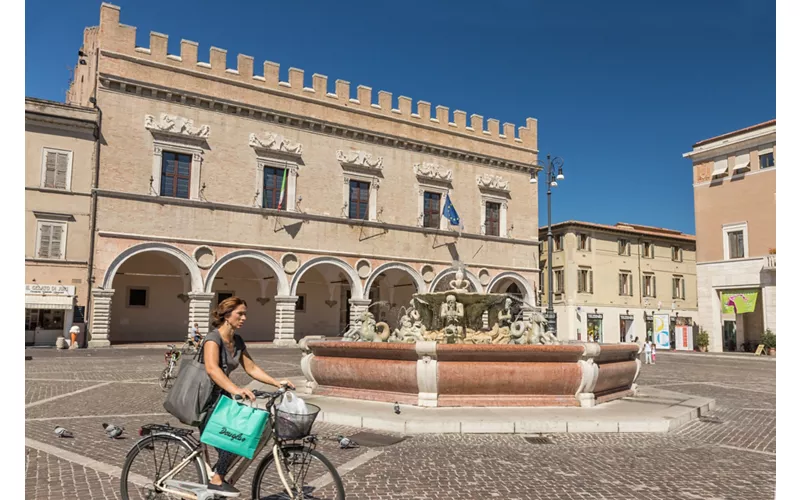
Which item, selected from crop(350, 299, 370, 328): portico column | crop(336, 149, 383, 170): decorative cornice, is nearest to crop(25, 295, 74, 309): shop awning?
crop(350, 299, 370, 328): portico column

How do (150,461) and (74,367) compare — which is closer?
(150,461)

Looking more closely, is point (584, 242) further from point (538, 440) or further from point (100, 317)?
point (538, 440)

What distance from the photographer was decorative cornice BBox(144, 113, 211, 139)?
2555 cm

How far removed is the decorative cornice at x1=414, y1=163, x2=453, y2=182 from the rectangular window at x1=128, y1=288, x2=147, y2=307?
15.4 m

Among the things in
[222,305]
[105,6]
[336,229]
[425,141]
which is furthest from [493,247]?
[222,305]

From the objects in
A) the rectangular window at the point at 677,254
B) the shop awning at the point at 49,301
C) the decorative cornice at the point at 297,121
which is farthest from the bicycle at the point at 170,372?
the rectangular window at the point at 677,254

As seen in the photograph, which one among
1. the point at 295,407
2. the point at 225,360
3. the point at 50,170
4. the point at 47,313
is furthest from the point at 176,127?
the point at 295,407

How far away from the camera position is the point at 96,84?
81.1 feet

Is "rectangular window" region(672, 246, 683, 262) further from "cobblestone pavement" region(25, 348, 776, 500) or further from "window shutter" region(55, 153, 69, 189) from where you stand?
"window shutter" region(55, 153, 69, 189)

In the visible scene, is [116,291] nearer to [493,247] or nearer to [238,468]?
[493,247]

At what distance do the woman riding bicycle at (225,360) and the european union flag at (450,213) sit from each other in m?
28.8

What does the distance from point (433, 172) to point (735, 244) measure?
16.7 meters

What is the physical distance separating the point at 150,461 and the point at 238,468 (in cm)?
67

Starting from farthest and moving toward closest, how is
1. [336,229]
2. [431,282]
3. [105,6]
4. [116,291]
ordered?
[431,282] < [336,229] < [116,291] < [105,6]
